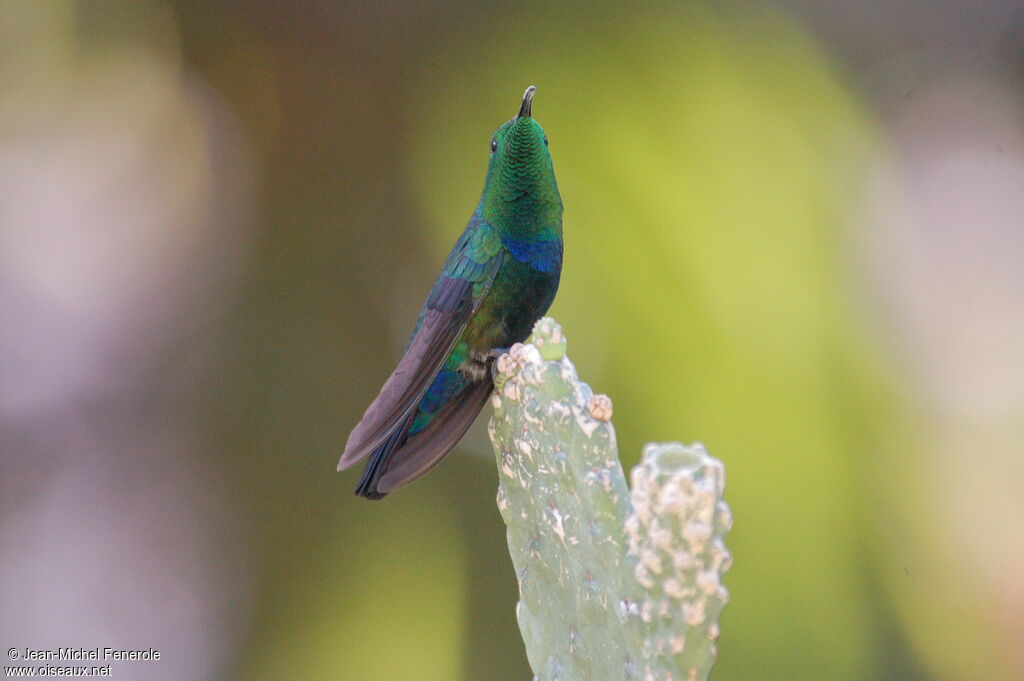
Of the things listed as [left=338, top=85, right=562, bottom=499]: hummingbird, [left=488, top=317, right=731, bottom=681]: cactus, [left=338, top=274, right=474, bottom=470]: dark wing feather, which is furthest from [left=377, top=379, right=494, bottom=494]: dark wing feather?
[left=488, top=317, right=731, bottom=681]: cactus

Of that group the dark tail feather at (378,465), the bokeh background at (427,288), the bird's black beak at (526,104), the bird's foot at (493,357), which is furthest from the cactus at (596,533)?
the bokeh background at (427,288)

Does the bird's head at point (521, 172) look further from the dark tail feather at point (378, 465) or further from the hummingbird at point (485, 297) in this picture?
the dark tail feather at point (378, 465)

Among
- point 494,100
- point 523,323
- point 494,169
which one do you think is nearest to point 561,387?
point 523,323

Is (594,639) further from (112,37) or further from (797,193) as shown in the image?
(112,37)

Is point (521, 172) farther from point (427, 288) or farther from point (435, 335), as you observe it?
point (427, 288)

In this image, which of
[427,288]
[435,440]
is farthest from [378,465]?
[427,288]

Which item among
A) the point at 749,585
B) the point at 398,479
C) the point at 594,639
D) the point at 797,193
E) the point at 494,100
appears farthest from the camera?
the point at 494,100

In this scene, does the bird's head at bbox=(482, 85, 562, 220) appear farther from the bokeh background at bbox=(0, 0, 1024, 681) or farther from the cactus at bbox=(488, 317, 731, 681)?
the bokeh background at bbox=(0, 0, 1024, 681)
